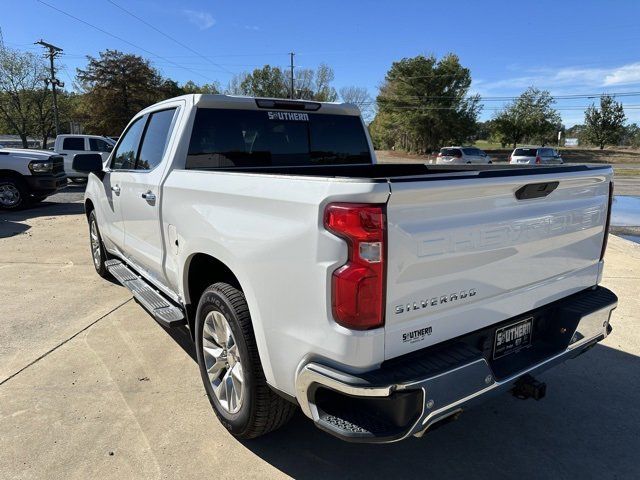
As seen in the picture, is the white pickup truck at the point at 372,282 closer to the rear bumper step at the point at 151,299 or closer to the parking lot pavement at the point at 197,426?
the rear bumper step at the point at 151,299

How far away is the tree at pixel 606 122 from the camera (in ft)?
217

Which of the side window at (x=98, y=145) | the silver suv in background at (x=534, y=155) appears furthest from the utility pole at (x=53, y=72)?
the silver suv in background at (x=534, y=155)

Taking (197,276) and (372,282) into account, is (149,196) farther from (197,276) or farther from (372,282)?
(372,282)

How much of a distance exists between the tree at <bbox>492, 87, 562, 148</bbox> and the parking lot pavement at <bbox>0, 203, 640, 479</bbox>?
67.3 m

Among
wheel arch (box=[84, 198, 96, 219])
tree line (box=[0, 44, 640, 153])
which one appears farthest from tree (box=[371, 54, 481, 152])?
wheel arch (box=[84, 198, 96, 219])

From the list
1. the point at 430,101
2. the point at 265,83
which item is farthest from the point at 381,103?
the point at 265,83

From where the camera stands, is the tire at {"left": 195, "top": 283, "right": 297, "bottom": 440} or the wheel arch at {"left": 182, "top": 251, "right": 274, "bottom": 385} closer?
the tire at {"left": 195, "top": 283, "right": 297, "bottom": 440}

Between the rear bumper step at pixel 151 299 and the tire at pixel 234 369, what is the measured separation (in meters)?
0.37

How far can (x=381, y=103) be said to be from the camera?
196ft

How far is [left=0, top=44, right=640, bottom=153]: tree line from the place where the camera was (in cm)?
3997

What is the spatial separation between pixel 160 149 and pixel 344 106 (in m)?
1.70

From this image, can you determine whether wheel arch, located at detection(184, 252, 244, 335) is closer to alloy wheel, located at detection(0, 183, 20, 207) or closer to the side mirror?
the side mirror

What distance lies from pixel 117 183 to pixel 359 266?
3439 mm

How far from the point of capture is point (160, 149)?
378cm
